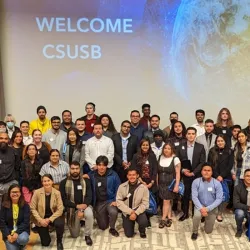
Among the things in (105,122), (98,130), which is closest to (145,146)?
(98,130)

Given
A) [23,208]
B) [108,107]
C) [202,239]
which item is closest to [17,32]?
[108,107]

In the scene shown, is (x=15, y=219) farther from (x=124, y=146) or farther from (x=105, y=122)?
(x=105, y=122)

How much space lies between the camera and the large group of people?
14.7 ft

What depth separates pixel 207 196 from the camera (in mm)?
4746

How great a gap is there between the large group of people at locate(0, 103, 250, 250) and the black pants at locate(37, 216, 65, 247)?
0.04 ft

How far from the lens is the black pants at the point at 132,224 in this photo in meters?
4.61

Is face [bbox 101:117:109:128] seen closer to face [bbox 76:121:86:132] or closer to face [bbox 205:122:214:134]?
face [bbox 76:121:86:132]

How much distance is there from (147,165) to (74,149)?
98 centimetres

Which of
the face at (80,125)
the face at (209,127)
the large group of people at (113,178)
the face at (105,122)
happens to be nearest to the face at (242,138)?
the large group of people at (113,178)

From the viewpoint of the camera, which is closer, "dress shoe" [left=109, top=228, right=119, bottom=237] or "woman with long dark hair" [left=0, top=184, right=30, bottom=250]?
"woman with long dark hair" [left=0, top=184, right=30, bottom=250]

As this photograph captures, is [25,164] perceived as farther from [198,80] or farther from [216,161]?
[198,80]

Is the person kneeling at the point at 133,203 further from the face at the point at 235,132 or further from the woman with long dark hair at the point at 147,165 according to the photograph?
the face at the point at 235,132

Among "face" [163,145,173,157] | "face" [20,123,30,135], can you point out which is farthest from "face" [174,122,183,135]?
"face" [20,123,30,135]

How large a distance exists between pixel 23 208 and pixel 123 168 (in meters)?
1.58
